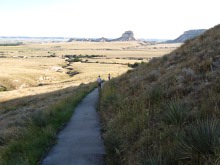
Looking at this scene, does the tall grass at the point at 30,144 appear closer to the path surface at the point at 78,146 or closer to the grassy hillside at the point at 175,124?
the path surface at the point at 78,146

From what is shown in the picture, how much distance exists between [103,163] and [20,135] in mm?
4392

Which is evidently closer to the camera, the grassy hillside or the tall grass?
the grassy hillside

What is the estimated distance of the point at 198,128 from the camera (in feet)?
20.5

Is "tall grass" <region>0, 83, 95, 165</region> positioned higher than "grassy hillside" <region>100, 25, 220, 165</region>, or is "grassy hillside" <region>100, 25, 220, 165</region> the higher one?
"grassy hillside" <region>100, 25, 220, 165</region>

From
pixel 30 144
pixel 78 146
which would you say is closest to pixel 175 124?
pixel 78 146

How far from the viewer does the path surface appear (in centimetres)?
942

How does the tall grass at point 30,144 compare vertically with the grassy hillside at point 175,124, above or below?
below

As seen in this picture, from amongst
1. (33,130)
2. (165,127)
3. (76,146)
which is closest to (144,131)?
(165,127)

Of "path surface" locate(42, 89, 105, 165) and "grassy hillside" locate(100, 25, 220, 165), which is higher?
"grassy hillside" locate(100, 25, 220, 165)

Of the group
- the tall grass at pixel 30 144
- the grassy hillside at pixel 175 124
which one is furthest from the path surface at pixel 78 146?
the grassy hillside at pixel 175 124

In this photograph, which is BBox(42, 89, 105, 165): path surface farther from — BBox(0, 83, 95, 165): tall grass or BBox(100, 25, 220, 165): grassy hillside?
BBox(100, 25, 220, 165): grassy hillside

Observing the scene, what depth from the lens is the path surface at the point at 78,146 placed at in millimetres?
9422

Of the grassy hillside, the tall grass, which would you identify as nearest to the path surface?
the tall grass

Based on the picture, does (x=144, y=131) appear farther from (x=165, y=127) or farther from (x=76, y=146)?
(x=76, y=146)
